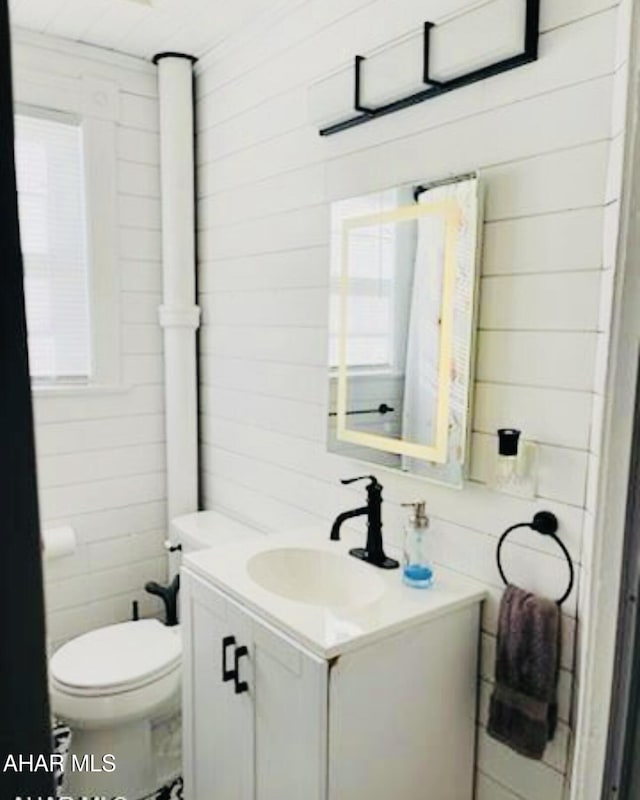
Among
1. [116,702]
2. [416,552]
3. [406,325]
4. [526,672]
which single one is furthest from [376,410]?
[116,702]

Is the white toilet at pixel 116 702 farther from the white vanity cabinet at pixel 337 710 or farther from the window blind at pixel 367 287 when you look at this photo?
the window blind at pixel 367 287

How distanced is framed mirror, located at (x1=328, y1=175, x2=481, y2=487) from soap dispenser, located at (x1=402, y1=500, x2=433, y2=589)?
0.11m

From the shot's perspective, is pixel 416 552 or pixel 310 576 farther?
pixel 310 576

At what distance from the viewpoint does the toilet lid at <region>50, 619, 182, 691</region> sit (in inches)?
77.3

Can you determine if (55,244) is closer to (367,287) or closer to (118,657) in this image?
(367,287)

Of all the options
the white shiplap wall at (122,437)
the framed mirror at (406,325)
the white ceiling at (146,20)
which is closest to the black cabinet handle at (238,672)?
the framed mirror at (406,325)

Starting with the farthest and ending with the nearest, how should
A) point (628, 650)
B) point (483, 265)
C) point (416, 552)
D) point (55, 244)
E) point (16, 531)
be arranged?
1. point (55, 244)
2. point (416, 552)
3. point (483, 265)
4. point (628, 650)
5. point (16, 531)

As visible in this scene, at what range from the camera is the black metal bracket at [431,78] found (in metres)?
1.32

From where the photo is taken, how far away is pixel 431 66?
1.51 meters

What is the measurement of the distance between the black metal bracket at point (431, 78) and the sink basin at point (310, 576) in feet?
4.14

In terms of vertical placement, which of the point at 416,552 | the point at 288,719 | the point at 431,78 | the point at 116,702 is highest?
the point at 431,78

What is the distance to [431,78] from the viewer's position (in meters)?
1.52

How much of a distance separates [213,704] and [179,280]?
1.64m

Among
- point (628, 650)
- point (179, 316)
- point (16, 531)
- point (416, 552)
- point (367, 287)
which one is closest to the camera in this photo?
point (16, 531)
